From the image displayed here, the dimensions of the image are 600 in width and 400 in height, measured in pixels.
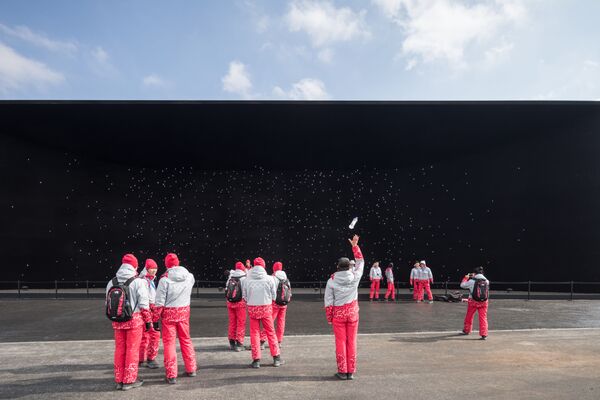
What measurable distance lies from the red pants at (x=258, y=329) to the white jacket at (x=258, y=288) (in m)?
0.10

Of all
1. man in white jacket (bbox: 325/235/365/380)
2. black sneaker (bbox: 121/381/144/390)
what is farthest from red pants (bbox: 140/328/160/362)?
man in white jacket (bbox: 325/235/365/380)

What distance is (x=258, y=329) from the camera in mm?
6758

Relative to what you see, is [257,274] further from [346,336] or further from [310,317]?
[310,317]

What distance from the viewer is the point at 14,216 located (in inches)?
747

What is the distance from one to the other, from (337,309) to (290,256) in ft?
49.0

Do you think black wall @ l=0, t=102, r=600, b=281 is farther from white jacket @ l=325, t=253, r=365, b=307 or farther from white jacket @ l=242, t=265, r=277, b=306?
white jacket @ l=325, t=253, r=365, b=307

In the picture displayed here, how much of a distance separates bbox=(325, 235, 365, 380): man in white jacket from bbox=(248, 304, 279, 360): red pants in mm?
1098

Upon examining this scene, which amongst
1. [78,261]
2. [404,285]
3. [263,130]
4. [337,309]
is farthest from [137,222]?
[337,309]

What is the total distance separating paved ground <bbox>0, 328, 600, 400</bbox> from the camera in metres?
5.43

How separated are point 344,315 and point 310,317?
630 centimetres

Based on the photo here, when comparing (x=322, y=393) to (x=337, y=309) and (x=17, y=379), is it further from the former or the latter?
(x=17, y=379)

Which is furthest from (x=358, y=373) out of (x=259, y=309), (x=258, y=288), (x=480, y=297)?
(x=480, y=297)

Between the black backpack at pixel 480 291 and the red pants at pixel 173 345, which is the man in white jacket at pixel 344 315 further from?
the black backpack at pixel 480 291

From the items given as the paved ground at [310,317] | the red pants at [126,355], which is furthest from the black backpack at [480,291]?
the red pants at [126,355]
